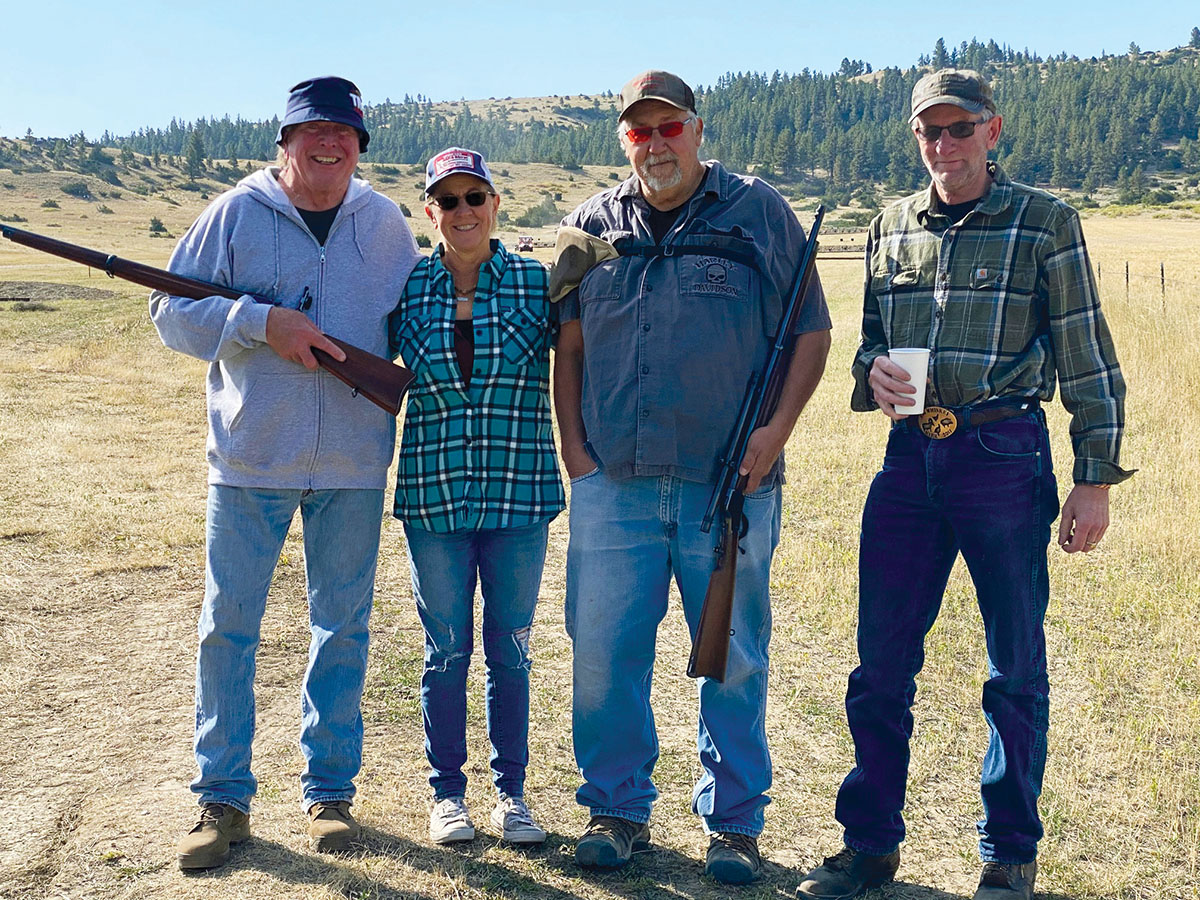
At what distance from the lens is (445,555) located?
3.94 m

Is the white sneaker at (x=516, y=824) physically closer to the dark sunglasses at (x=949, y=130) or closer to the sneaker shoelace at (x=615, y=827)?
the sneaker shoelace at (x=615, y=827)

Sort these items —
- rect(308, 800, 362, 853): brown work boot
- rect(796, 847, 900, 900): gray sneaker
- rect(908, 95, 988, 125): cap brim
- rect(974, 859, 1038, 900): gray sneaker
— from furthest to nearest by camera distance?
rect(308, 800, 362, 853): brown work boot, rect(796, 847, 900, 900): gray sneaker, rect(974, 859, 1038, 900): gray sneaker, rect(908, 95, 988, 125): cap brim

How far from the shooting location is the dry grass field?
3.88m

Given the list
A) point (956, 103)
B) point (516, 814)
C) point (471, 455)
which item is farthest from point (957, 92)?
point (516, 814)

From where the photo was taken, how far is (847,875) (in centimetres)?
374

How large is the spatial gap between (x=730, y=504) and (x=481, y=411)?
97cm

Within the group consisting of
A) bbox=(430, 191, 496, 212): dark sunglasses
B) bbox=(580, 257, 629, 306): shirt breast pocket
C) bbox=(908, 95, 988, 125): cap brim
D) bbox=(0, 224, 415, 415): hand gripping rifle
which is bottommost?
bbox=(0, 224, 415, 415): hand gripping rifle

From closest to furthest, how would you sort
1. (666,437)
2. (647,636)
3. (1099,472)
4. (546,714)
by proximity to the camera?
(1099,472), (666,437), (647,636), (546,714)

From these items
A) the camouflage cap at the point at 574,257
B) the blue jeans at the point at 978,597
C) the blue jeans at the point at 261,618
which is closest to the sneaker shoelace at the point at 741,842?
the blue jeans at the point at 978,597

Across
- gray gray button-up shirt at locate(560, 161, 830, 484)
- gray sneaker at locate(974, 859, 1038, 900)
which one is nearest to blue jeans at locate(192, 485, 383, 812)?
gray gray button-up shirt at locate(560, 161, 830, 484)

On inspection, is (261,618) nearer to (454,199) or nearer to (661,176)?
(454,199)

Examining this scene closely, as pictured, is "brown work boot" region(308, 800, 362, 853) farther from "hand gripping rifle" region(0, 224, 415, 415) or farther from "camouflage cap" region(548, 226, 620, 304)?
"camouflage cap" region(548, 226, 620, 304)

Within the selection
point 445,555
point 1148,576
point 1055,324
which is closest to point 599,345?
point 445,555

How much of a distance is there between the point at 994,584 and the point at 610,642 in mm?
1362
